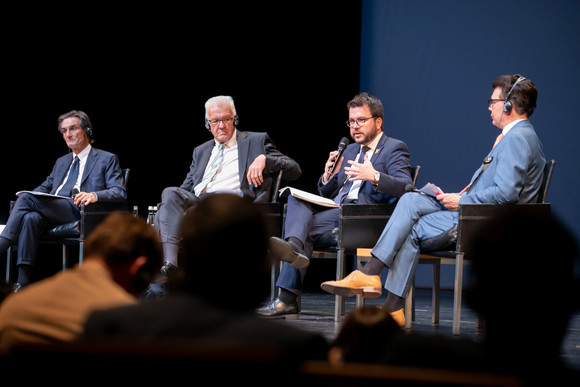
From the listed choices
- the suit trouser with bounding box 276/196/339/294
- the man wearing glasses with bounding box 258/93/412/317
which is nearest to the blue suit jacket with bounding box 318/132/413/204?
the man wearing glasses with bounding box 258/93/412/317

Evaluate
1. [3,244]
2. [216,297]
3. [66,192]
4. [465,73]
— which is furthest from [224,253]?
[465,73]

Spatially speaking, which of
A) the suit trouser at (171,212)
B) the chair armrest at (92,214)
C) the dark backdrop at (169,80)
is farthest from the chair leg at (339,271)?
the dark backdrop at (169,80)

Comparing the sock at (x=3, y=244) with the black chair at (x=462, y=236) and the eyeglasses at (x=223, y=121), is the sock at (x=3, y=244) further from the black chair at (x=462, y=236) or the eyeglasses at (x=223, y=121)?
the black chair at (x=462, y=236)

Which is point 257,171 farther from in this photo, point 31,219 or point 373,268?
point 31,219

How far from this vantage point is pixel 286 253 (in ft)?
11.7

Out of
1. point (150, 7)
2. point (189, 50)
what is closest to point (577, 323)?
point (189, 50)

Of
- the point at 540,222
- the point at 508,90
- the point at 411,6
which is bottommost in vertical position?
the point at 540,222

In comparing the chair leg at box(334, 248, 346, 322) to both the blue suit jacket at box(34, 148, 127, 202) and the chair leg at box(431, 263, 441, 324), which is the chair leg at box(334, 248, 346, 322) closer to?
the chair leg at box(431, 263, 441, 324)

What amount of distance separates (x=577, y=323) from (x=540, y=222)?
3238mm

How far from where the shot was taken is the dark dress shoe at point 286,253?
3535mm

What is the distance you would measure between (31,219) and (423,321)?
252cm

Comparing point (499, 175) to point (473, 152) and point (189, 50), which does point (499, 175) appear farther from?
point (189, 50)

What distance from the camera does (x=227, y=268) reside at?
1066mm

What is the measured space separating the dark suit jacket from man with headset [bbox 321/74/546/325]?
3.66ft
